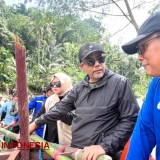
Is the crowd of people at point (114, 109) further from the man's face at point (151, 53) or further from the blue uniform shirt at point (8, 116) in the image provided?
the blue uniform shirt at point (8, 116)

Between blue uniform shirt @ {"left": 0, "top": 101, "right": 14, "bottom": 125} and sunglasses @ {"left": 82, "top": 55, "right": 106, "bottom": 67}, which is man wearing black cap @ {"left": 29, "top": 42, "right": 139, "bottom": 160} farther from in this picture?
blue uniform shirt @ {"left": 0, "top": 101, "right": 14, "bottom": 125}

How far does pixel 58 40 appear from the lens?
2639cm

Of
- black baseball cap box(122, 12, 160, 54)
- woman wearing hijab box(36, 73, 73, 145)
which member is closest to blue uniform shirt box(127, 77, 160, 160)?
→ black baseball cap box(122, 12, 160, 54)

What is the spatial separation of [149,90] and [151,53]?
8.9 inches

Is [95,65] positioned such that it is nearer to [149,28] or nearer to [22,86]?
[22,86]

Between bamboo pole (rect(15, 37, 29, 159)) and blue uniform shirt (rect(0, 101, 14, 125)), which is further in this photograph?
blue uniform shirt (rect(0, 101, 14, 125))

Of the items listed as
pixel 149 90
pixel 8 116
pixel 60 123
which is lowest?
pixel 8 116

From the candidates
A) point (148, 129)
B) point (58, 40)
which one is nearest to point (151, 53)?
point (148, 129)

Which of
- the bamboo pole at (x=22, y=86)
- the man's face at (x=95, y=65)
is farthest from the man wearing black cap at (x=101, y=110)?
Answer: the bamboo pole at (x=22, y=86)

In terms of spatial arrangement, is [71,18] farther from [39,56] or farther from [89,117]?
[39,56]

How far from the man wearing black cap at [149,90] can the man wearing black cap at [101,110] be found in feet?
0.54

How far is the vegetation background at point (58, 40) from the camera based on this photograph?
532cm

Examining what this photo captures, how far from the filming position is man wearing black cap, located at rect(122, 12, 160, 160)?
1046 mm

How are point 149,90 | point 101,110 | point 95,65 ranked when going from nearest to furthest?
1. point 149,90
2. point 101,110
3. point 95,65
